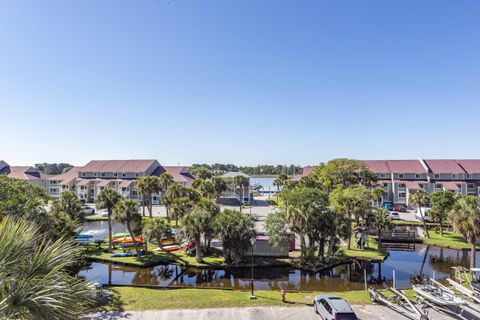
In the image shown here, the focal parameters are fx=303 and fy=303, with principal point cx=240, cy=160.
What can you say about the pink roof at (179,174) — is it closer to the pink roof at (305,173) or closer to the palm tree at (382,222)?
the pink roof at (305,173)

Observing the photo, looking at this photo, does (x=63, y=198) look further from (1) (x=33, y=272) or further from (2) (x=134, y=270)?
(1) (x=33, y=272)

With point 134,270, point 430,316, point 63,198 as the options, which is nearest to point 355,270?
point 430,316

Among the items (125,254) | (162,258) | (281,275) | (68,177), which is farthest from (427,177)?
(68,177)

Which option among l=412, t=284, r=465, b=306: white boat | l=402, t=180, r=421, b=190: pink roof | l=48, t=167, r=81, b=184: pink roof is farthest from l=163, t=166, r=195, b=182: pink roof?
l=412, t=284, r=465, b=306: white boat

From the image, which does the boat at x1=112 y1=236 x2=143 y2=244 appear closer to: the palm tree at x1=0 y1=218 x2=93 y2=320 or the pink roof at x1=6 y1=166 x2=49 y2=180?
the palm tree at x1=0 y1=218 x2=93 y2=320

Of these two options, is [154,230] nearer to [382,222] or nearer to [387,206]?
[382,222]
